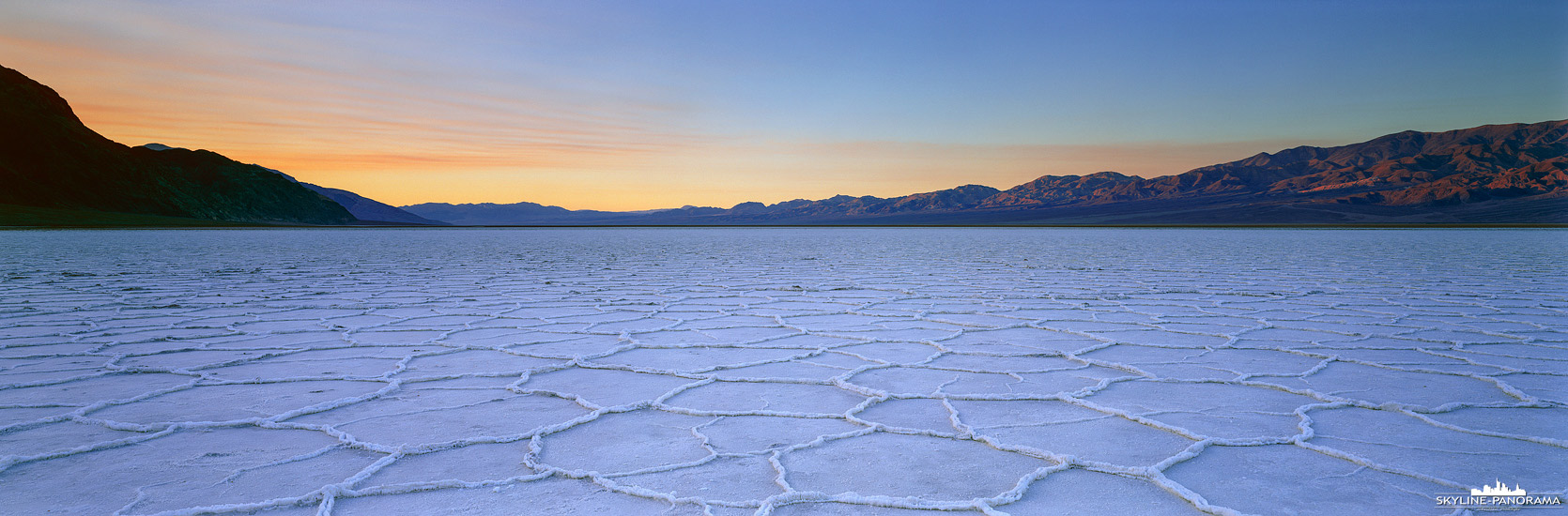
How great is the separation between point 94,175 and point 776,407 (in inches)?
2451

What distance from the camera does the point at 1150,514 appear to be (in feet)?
4.20

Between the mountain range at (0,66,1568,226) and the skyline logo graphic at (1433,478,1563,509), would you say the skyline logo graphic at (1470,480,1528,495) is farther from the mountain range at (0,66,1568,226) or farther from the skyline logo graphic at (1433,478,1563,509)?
the mountain range at (0,66,1568,226)

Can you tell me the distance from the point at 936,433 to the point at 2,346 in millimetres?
3273

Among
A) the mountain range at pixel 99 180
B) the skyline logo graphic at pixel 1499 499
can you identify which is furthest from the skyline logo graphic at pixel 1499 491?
the mountain range at pixel 99 180

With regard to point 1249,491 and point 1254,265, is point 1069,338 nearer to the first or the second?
point 1249,491

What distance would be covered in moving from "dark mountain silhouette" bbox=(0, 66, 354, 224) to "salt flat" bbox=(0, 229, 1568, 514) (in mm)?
46450

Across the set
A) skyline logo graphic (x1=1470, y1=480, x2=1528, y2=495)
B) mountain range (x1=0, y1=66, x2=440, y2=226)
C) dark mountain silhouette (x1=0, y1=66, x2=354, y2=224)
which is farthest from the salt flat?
dark mountain silhouette (x1=0, y1=66, x2=354, y2=224)

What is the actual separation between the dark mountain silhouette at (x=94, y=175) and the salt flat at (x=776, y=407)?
152 feet

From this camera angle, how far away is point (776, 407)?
1.98 meters

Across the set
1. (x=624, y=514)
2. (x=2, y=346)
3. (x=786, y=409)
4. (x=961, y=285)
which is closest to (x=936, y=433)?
(x=786, y=409)

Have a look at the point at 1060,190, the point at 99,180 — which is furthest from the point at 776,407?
the point at 1060,190

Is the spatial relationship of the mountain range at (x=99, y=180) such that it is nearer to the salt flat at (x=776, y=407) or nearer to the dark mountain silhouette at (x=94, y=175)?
the dark mountain silhouette at (x=94, y=175)

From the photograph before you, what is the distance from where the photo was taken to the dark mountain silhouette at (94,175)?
45.4 metres

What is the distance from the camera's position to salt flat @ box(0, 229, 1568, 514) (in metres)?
1.38
